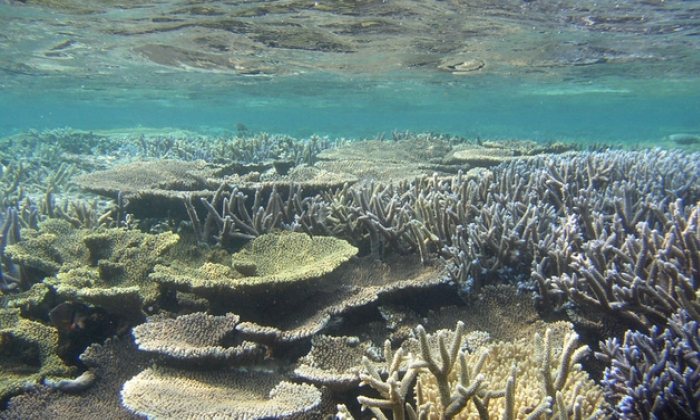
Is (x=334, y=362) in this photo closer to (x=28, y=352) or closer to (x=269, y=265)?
(x=269, y=265)

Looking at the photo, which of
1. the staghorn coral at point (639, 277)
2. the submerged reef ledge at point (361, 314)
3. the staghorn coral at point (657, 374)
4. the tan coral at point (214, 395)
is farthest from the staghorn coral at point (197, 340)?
the staghorn coral at point (639, 277)

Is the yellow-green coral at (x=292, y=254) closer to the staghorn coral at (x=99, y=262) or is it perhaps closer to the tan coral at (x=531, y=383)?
the staghorn coral at (x=99, y=262)

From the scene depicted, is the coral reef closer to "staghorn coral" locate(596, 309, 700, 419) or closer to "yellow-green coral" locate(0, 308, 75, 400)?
"yellow-green coral" locate(0, 308, 75, 400)

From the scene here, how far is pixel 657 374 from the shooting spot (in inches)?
87.1

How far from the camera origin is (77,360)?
3.25 meters

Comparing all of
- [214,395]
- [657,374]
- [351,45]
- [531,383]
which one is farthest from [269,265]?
[351,45]

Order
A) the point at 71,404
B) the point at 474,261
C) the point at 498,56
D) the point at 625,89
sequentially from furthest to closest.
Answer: the point at 625,89 < the point at 498,56 < the point at 474,261 < the point at 71,404

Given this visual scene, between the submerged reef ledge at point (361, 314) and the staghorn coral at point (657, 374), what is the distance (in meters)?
0.01

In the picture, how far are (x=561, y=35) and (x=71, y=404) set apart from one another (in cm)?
1839

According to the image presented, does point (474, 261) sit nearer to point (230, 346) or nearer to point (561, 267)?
point (561, 267)

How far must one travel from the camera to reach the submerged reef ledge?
2.20m

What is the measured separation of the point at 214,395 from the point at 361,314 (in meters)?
1.32

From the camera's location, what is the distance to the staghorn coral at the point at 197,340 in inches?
102

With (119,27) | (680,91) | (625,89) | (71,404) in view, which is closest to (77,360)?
(71,404)
